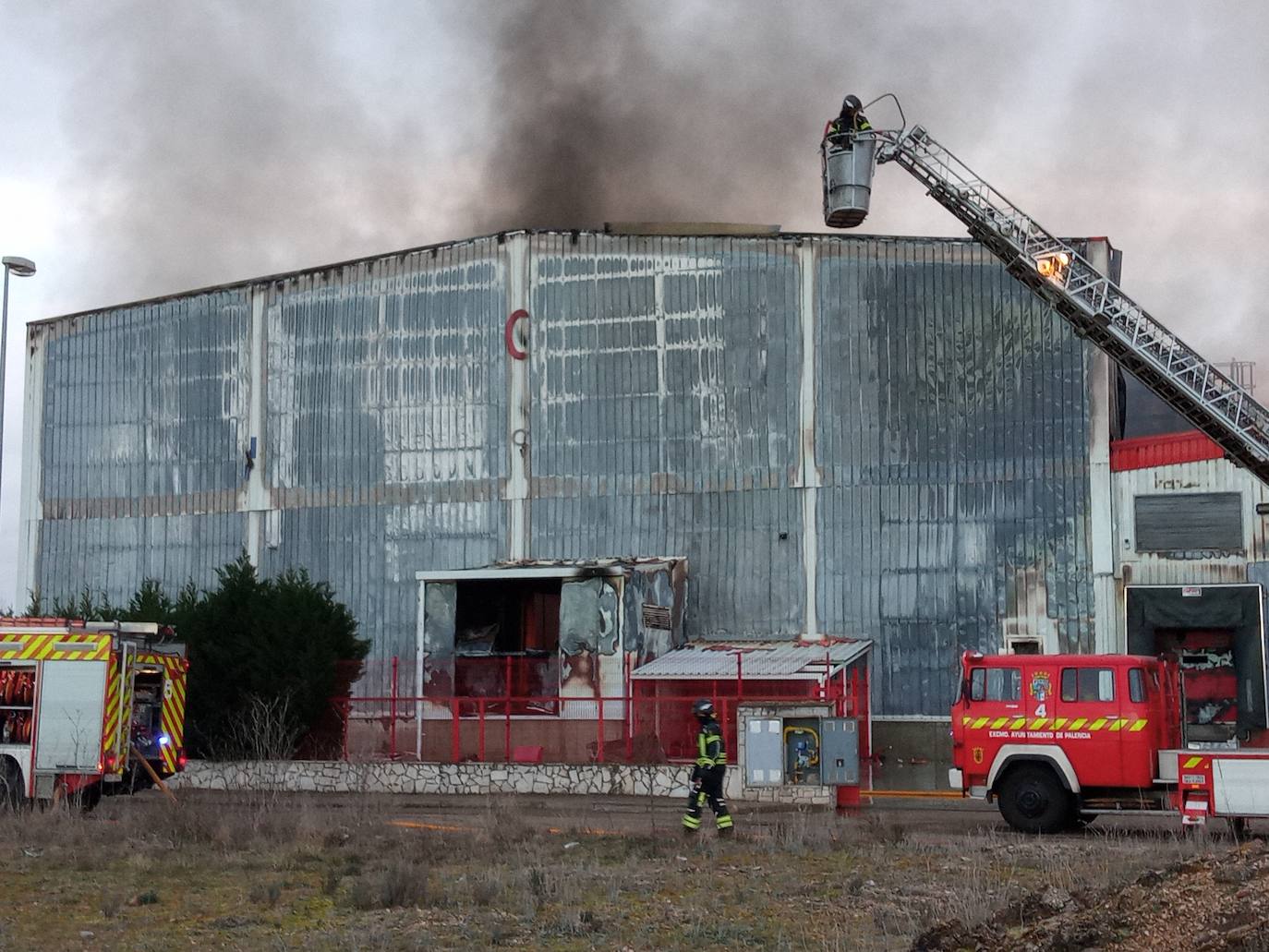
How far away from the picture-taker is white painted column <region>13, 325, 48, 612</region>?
39.8 m

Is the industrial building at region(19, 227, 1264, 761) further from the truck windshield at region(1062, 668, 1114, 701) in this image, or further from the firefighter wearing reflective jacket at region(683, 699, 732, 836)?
the firefighter wearing reflective jacket at region(683, 699, 732, 836)

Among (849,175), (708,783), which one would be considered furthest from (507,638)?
(708,783)

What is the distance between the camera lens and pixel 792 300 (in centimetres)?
3281

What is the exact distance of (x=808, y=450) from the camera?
3238cm

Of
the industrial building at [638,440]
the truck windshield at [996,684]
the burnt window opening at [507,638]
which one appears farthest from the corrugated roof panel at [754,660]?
the truck windshield at [996,684]

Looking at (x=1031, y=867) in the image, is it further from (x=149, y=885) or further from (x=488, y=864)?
(x=149, y=885)

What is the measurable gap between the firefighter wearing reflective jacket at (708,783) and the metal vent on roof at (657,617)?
42.6 ft

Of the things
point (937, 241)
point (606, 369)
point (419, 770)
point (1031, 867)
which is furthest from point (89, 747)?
point (937, 241)

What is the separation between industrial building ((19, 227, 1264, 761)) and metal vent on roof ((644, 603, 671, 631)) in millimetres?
281

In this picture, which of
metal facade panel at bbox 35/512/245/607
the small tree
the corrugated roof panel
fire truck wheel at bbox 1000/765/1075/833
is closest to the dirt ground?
fire truck wheel at bbox 1000/765/1075/833

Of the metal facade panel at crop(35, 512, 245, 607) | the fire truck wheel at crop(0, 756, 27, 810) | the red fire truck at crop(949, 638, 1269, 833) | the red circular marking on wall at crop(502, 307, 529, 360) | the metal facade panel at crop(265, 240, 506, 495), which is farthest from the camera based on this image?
the metal facade panel at crop(35, 512, 245, 607)

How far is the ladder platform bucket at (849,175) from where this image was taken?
27516 millimetres

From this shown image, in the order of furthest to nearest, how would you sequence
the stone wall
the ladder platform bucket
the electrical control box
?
1. the ladder platform bucket
2. the stone wall
3. the electrical control box

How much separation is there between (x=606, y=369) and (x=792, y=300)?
14.1 feet
